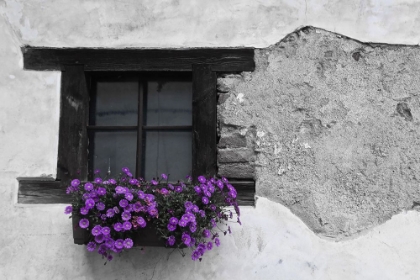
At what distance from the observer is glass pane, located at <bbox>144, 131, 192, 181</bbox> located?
3.68m

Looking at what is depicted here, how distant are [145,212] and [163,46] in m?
1.14

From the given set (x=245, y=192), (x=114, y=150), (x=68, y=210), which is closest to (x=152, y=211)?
(x=68, y=210)

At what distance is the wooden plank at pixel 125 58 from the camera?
3.62 m

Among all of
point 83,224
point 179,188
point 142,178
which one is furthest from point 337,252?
point 83,224

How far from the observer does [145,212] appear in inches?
124

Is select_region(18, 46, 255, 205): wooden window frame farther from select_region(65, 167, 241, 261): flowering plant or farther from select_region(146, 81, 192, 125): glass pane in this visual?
select_region(65, 167, 241, 261): flowering plant

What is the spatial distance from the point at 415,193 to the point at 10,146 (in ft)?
8.39

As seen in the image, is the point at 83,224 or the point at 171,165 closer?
the point at 83,224

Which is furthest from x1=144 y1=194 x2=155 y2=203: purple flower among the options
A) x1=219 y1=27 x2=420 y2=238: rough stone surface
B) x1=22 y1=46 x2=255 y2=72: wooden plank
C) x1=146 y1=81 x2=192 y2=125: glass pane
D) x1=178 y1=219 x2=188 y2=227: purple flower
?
x1=22 y1=46 x2=255 y2=72: wooden plank

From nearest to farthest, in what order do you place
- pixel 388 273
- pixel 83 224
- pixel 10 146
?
1. pixel 83 224
2. pixel 388 273
3. pixel 10 146

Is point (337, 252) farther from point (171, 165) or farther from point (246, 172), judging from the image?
point (171, 165)

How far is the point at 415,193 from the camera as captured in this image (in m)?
3.45

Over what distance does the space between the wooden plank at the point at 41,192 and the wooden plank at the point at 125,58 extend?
2.44ft

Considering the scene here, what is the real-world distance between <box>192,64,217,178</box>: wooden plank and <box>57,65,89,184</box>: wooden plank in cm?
73
